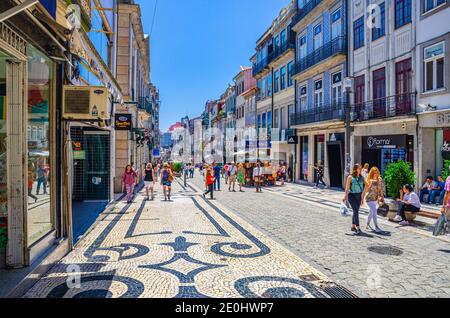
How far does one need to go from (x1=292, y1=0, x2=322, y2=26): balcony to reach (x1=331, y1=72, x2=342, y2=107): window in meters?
5.35

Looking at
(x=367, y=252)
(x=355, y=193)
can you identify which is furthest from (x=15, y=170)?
(x=355, y=193)

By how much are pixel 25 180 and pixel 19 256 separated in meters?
1.12

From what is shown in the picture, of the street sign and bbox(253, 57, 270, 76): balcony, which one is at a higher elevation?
bbox(253, 57, 270, 76): balcony

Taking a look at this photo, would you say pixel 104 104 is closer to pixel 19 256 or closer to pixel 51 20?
pixel 51 20

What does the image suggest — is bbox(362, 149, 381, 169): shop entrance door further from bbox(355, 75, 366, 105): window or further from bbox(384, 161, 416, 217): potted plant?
bbox(384, 161, 416, 217): potted plant

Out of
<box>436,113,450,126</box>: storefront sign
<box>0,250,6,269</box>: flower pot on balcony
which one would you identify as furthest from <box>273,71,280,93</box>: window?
<box>0,250,6,269</box>: flower pot on balcony

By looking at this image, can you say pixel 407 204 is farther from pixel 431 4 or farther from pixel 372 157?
pixel 372 157

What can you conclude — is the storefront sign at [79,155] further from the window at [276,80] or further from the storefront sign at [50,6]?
the window at [276,80]

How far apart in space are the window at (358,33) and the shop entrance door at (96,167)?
48.4ft

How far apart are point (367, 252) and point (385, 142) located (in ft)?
42.5

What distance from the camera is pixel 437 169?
51.5 feet

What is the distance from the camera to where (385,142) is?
60.4ft

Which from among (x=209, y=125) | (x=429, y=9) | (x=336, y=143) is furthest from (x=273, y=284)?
(x=209, y=125)

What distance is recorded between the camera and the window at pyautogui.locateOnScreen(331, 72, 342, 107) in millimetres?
22688
